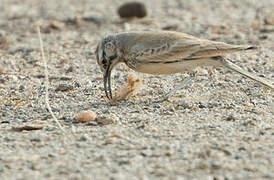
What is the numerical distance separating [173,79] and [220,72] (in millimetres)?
760

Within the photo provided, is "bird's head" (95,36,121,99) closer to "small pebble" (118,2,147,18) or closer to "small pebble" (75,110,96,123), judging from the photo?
"small pebble" (75,110,96,123)

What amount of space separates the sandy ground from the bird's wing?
1.76 feet

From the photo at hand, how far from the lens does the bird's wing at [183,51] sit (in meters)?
7.59

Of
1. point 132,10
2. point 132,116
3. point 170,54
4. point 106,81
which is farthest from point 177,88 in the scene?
point 132,10

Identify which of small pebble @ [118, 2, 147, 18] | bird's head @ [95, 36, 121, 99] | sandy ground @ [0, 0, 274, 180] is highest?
small pebble @ [118, 2, 147, 18]

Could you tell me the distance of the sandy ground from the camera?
5.33m

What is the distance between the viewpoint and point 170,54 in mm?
7613

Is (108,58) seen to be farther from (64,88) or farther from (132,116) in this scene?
(132,116)

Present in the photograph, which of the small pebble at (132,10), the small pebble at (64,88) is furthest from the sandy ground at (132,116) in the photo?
the small pebble at (132,10)

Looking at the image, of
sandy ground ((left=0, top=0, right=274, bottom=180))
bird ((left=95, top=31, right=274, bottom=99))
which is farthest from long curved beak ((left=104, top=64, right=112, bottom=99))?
sandy ground ((left=0, top=0, right=274, bottom=180))

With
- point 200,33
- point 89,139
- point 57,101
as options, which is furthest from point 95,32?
point 89,139

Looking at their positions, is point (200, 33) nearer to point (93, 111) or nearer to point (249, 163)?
point (93, 111)

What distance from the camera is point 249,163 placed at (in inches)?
209

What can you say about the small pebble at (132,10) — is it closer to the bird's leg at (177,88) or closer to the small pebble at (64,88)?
the small pebble at (64,88)
